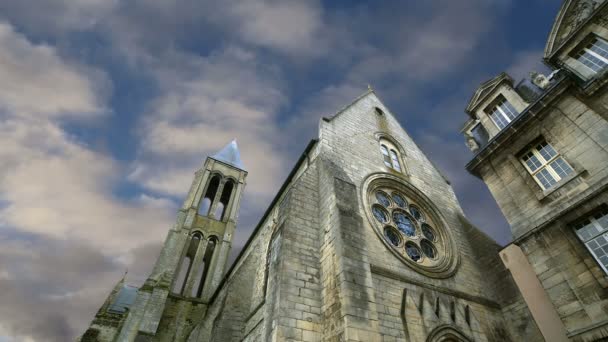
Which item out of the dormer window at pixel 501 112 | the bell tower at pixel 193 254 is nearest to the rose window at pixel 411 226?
the dormer window at pixel 501 112

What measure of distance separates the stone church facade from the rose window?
47mm

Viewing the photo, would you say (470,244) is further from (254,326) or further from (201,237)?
(201,237)

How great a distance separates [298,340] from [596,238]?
709 cm

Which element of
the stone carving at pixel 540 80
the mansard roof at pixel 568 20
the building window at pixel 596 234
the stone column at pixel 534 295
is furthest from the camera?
the stone carving at pixel 540 80

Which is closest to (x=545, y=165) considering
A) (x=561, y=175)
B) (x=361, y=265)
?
(x=561, y=175)

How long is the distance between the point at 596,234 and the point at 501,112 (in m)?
5.33

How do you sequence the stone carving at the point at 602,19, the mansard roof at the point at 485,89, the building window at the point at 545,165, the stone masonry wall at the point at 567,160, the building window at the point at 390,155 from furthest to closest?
the building window at the point at 390,155 < the mansard roof at the point at 485,89 < the stone carving at the point at 602,19 < the building window at the point at 545,165 < the stone masonry wall at the point at 567,160

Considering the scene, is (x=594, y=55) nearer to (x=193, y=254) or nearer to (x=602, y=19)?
(x=602, y=19)

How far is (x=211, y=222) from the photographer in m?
22.0

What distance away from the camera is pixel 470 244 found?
10.4 metres

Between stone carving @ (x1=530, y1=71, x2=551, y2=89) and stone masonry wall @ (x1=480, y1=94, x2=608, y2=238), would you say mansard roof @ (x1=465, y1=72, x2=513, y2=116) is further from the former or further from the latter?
stone masonry wall @ (x1=480, y1=94, x2=608, y2=238)

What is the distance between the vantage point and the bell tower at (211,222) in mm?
19062

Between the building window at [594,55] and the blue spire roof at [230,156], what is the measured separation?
22.9 meters

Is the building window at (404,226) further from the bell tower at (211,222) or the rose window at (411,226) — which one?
the bell tower at (211,222)
